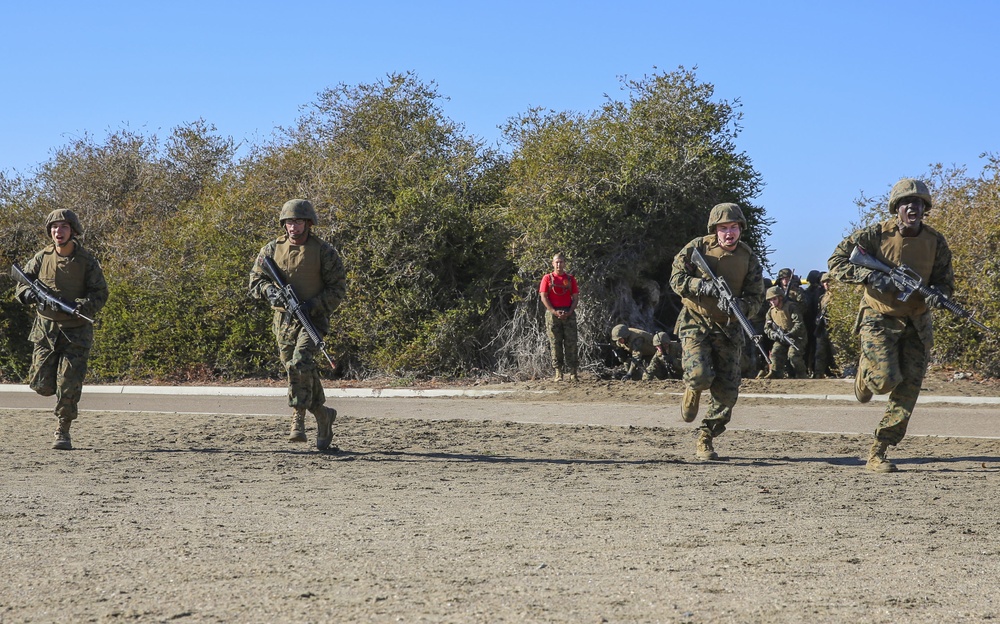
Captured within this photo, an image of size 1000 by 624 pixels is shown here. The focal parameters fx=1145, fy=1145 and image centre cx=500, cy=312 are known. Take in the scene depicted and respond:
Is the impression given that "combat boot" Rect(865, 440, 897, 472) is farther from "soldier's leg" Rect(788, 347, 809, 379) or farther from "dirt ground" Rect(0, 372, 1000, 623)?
"soldier's leg" Rect(788, 347, 809, 379)

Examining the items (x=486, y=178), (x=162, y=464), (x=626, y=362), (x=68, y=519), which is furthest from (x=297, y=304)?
(x=486, y=178)

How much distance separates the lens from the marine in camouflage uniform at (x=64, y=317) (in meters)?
10.5

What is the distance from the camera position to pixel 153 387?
1869 cm

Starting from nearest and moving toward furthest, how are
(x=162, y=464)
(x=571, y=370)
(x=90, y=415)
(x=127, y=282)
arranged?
(x=162, y=464) < (x=90, y=415) < (x=571, y=370) < (x=127, y=282)

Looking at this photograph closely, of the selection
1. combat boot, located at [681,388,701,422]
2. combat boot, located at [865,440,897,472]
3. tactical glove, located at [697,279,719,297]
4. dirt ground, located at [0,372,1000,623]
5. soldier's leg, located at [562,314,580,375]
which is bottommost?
dirt ground, located at [0,372,1000,623]

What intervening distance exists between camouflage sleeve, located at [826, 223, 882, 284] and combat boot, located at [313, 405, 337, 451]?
4468 millimetres

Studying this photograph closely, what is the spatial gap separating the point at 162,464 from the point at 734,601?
6.19m

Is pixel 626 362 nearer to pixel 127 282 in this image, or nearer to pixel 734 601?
pixel 127 282

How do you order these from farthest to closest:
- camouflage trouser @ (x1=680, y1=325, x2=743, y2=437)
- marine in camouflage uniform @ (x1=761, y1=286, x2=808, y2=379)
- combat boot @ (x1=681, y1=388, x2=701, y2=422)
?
marine in camouflage uniform @ (x1=761, y1=286, x2=808, y2=379) → combat boot @ (x1=681, y1=388, x2=701, y2=422) → camouflage trouser @ (x1=680, y1=325, x2=743, y2=437)

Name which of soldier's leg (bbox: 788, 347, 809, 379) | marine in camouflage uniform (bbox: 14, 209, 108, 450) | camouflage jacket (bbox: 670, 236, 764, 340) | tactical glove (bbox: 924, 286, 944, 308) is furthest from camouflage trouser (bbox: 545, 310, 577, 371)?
tactical glove (bbox: 924, 286, 944, 308)

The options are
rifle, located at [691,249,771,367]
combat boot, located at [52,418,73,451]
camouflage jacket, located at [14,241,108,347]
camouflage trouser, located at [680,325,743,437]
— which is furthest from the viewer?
combat boot, located at [52,418,73,451]

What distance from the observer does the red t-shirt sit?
57.5 feet

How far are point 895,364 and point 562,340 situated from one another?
31.1 feet

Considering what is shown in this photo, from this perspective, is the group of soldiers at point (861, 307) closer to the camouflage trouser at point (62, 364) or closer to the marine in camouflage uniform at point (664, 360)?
the camouflage trouser at point (62, 364)
